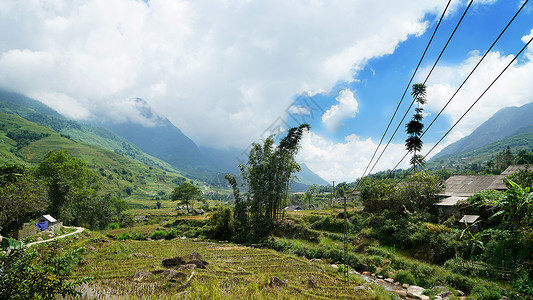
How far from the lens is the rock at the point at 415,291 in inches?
421

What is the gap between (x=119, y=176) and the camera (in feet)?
444

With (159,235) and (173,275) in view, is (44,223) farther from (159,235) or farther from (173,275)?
(173,275)

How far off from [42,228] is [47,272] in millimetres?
23311

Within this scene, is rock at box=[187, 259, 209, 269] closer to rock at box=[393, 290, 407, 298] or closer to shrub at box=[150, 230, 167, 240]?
rock at box=[393, 290, 407, 298]

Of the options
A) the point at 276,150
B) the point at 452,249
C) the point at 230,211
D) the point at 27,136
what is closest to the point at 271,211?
the point at 230,211

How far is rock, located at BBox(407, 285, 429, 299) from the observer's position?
35.1 feet

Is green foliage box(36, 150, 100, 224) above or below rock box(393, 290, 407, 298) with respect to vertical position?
above

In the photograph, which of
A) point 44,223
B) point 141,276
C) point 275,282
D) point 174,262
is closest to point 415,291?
point 275,282

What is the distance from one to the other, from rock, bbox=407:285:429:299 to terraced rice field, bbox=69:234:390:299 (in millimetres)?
1445

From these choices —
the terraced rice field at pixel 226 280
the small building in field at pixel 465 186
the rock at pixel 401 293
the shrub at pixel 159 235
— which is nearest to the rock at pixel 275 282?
the terraced rice field at pixel 226 280

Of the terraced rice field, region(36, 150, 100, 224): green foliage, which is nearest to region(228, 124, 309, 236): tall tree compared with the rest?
the terraced rice field

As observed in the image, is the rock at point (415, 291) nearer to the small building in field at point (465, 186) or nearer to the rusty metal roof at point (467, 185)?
the small building in field at point (465, 186)

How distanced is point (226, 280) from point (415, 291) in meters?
8.72

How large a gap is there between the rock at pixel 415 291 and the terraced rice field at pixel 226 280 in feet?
4.74
